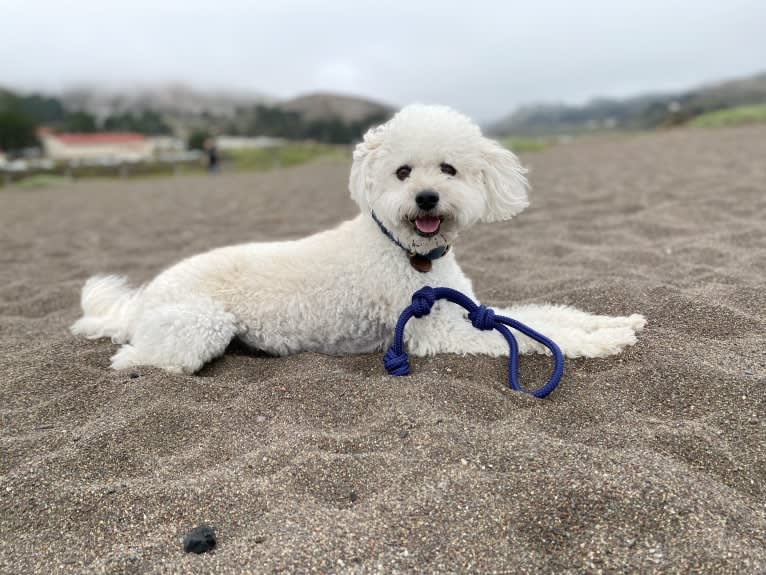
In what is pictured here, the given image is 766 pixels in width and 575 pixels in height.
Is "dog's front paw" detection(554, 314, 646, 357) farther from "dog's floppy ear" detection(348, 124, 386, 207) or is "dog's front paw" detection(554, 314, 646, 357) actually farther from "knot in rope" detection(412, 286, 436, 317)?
"dog's floppy ear" detection(348, 124, 386, 207)

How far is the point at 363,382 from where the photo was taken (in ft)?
9.70

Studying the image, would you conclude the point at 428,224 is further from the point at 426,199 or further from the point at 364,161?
the point at 364,161

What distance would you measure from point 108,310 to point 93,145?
82.8 meters

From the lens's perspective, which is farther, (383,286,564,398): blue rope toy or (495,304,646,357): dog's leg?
(495,304,646,357): dog's leg

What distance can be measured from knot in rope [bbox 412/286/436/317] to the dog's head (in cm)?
25

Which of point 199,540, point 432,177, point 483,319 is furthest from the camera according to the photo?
point 483,319

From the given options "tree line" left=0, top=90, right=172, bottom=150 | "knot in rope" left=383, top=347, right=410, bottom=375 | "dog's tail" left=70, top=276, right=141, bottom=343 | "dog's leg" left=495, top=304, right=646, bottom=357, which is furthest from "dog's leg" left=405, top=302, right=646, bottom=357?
"tree line" left=0, top=90, right=172, bottom=150

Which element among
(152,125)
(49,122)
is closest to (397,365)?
(152,125)

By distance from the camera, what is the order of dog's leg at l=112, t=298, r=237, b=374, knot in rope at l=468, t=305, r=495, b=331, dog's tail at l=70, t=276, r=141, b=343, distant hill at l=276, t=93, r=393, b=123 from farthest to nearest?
distant hill at l=276, t=93, r=393, b=123
dog's tail at l=70, t=276, r=141, b=343
dog's leg at l=112, t=298, r=237, b=374
knot in rope at l=468, t=305, r=495, b=331

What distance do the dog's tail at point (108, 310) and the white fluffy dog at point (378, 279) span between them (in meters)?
0.18

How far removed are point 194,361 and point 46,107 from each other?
15066 cm

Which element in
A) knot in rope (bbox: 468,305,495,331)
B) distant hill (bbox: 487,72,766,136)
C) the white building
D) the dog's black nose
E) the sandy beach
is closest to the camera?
the sandy beach

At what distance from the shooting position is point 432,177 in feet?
9.93

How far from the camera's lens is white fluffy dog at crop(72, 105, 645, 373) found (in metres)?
3.07
